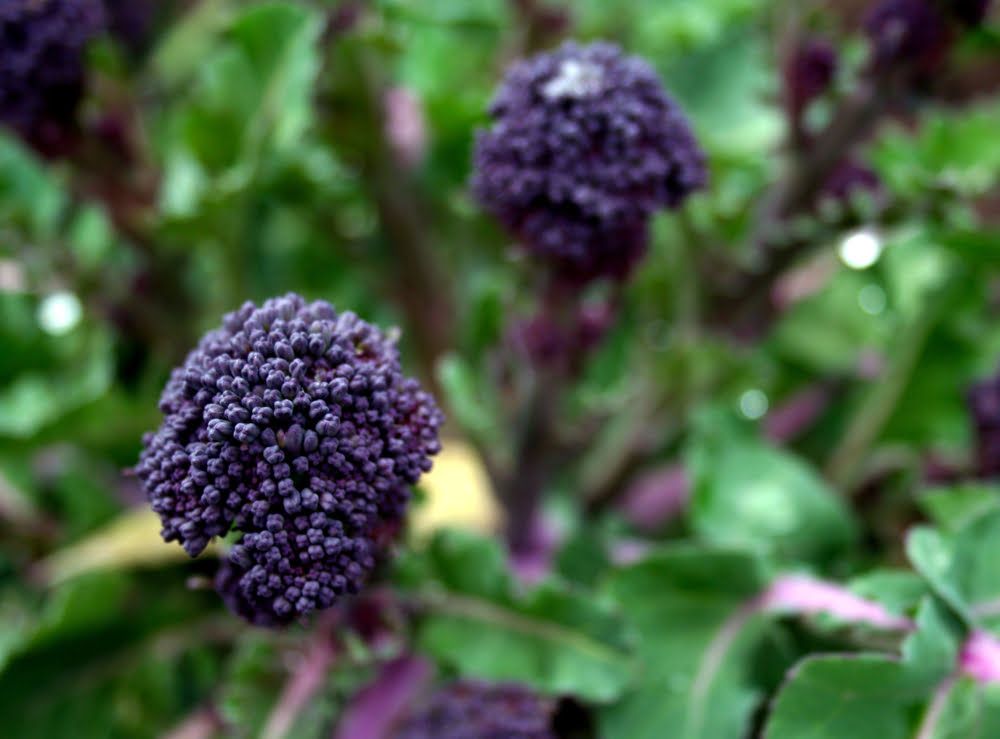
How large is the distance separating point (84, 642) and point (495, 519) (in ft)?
0.74

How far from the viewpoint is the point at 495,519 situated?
1.95 feet

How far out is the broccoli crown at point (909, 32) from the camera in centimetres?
47

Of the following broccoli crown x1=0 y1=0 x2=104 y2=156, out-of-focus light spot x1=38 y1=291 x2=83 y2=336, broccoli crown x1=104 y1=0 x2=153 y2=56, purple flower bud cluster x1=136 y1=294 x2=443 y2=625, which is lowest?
purple flower bud cluster x1=136 y1=294 x2=443 y2=625

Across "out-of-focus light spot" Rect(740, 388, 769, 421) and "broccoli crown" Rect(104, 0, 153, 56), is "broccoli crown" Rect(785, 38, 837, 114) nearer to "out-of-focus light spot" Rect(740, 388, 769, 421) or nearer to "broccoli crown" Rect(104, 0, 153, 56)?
"out-of-focus light spot" Rect(740, 388, 769, 421)

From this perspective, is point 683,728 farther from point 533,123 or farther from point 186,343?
point 186,343

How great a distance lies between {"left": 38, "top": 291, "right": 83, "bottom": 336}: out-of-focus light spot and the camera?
0.61 m

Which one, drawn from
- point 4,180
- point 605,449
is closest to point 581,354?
point 605,449

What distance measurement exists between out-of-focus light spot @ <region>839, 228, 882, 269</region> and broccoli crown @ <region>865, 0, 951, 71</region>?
82 mm

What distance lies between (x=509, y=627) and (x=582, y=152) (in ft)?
0.64

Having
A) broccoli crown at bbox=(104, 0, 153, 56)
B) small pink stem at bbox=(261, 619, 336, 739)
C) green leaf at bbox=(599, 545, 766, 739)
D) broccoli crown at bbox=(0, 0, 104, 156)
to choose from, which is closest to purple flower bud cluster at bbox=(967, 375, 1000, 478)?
green leaf at bbox=(599, 545, 766, 739)

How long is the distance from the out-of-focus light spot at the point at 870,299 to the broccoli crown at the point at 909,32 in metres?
0.21

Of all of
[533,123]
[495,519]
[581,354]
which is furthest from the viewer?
[495,519]

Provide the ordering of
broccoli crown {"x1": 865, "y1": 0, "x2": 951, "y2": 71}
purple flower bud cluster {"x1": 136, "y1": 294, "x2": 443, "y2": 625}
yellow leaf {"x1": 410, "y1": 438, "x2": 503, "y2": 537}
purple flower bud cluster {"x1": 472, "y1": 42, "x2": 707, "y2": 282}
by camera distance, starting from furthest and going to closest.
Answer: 1. yellow leaf {"x1": 410, "y1": 438, "x2": 503, "y2": 537}
2. broccoli crown {"x1": 865, "y1": 0, "x2": 951, "y2": 71}
3. purple flower bud cluster {"x1": 472, "y1": 42, "x2": 707, "y2": 282}
4. purple flower bud cluster {"x1": 136, "y1": 294, "x2": 443, "y2": 625}

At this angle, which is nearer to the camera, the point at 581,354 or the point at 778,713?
the point at 778,713
